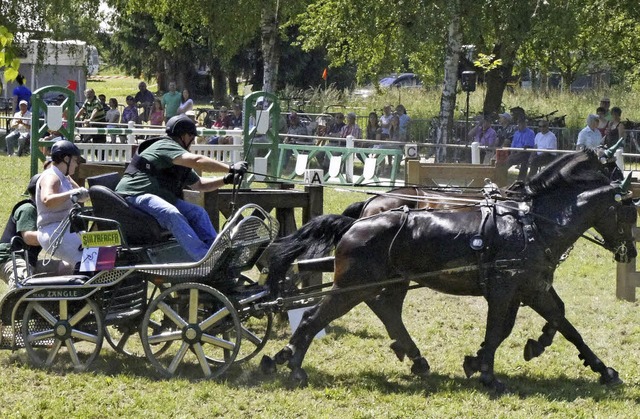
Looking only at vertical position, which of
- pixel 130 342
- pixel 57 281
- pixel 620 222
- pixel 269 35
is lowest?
pixel 130 342

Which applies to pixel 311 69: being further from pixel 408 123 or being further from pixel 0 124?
pixel 408 123

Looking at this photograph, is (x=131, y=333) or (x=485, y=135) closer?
(x=131, y=333)

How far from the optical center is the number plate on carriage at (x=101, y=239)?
7766mm

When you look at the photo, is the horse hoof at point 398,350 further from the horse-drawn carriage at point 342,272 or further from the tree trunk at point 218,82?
the tree trunk at point 218,82

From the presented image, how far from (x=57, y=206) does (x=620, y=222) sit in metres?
4.28

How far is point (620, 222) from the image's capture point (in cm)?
771

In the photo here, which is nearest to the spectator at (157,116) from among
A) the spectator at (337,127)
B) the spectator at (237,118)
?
the spectator at (237,118)

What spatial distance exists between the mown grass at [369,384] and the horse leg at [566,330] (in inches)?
4.4

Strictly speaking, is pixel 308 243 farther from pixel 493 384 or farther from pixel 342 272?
pixel 493 384

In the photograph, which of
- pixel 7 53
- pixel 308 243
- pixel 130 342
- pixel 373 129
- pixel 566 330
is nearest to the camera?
pixel 7 53

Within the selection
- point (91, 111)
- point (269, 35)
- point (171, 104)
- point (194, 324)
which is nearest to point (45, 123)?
point (91, 111)

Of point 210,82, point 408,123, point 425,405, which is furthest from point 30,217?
point 210,82

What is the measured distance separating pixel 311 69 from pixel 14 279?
36.8 meters

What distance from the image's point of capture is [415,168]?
13859mm
